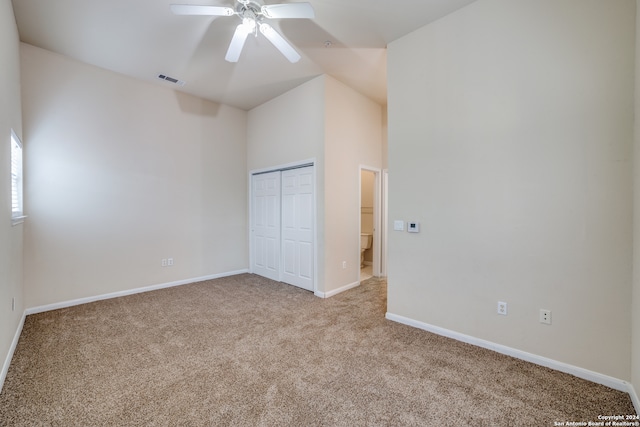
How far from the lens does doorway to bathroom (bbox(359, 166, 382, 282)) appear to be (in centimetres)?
473

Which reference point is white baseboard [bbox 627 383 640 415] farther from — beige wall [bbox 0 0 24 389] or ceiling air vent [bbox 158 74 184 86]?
ceiling air vent [bbox 158 74 184 86]

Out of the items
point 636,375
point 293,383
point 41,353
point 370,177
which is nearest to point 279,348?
point 293,383

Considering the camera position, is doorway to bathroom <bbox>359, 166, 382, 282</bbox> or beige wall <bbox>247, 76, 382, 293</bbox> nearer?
beige wall <bbox>247, 76, 382, 293</bbox>

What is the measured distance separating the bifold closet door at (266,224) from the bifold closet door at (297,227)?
0.17 metres

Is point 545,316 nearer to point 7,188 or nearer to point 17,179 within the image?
point 7,188

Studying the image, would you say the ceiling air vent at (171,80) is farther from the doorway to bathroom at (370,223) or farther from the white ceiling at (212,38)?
the doorway to bathroom at (370,223)

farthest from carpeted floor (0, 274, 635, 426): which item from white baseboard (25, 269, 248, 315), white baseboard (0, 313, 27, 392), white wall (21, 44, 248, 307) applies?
white wall (21, 44, 248, 307)

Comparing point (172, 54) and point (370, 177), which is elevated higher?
point (172, 54)

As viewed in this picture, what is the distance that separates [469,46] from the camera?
96.0 inches

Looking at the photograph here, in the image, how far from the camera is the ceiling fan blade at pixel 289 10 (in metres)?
2.03

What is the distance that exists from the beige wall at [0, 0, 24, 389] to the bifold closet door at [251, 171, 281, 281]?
118 inches

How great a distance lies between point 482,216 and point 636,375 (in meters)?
1.35

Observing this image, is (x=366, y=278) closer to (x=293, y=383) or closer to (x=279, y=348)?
(x=279, y=348)

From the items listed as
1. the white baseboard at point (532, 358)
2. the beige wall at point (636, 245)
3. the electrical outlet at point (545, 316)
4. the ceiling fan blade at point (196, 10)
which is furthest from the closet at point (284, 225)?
the beige wall at point (636, 245)
